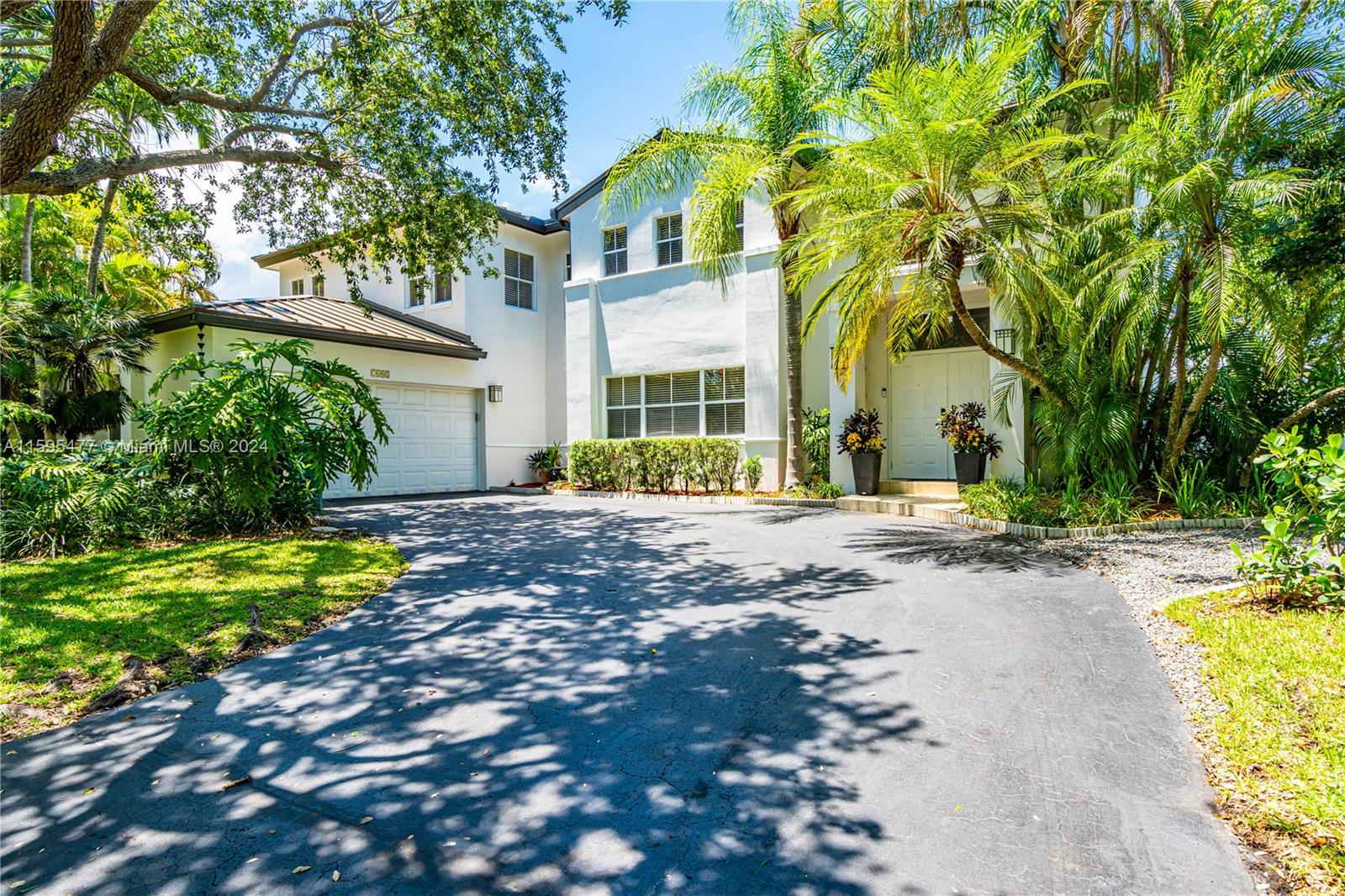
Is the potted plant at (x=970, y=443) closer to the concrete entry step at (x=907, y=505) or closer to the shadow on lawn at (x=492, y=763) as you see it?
the concrete entry step at (x=907, y=505)

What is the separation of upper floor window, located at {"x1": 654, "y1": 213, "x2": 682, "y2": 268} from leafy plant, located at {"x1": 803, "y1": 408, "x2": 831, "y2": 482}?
5.01m

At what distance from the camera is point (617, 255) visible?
16594 mm

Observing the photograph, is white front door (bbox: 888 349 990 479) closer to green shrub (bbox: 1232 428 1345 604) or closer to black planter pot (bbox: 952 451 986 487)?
black planter pot (bbox: 952 451 986 487)

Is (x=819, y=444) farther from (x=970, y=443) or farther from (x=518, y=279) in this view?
(x=518, y=279)

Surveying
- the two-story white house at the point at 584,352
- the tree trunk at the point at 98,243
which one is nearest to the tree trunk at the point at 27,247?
the tree trunk at the point at 98,243

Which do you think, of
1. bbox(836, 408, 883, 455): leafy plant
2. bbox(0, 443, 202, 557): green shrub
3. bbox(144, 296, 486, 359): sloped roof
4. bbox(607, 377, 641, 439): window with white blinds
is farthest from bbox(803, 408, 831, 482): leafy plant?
bbox(0, 443, 202, 557): green shrub

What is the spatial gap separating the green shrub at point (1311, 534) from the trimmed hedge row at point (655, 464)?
963cm

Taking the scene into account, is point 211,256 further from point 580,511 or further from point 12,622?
point 12,622

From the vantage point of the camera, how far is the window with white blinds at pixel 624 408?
53.1 feet

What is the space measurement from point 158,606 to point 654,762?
497cm

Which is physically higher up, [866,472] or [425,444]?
[425,444]

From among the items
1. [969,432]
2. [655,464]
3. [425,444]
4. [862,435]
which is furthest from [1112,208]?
[425,444]

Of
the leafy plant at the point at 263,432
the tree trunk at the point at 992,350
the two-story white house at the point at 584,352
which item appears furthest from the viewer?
the two-story white house at the point at 584,352

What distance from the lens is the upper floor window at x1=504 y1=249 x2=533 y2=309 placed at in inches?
709
